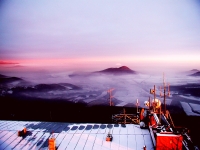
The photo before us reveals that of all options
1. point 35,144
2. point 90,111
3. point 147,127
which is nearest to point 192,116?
point 90,111

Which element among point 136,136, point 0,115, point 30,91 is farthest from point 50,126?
point 30,91

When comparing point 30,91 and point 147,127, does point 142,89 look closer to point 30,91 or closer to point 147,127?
point 30,91

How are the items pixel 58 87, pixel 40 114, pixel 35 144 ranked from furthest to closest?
1. pixel 58 87
2. pixel 40 114
3. pixel 35 144

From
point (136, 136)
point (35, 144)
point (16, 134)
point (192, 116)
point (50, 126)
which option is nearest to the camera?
point (35, 144)

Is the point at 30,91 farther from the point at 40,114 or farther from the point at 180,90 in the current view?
the point at 180,90

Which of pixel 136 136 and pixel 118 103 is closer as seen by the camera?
pixel 136 136

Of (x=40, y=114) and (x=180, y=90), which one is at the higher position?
(x=180, y=90)
